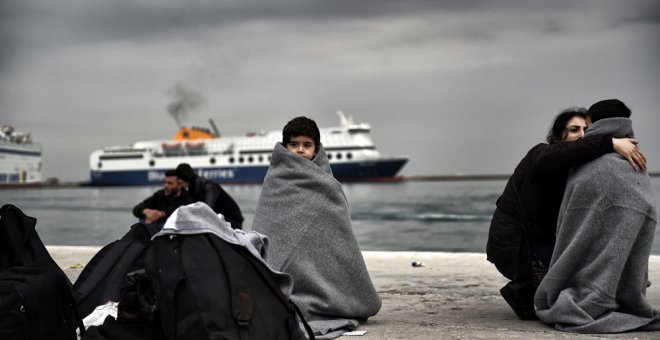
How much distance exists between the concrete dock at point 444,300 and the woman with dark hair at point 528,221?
0.12 meters

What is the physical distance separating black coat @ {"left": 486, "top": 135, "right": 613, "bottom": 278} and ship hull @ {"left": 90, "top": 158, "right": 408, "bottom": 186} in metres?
51.4

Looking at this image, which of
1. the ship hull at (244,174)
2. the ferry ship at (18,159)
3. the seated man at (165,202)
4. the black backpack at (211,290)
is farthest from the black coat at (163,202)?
the ferry ship at (18,159)

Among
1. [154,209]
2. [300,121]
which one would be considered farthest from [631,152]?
[154,209]

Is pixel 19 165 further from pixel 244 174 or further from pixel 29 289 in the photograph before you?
pixel 29 289

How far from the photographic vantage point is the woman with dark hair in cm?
240

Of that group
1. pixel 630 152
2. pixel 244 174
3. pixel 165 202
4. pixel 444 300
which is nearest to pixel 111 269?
pixel 444 300

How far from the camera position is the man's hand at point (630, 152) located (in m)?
2.19

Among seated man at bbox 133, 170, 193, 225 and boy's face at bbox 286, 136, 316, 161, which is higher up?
boy's face at bbox 286, 136, 316, 161

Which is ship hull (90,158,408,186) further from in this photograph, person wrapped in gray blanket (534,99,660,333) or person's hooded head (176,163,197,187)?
person wrapped in gray blanket (534,99,660,333)

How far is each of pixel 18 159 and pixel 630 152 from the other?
69896 mm

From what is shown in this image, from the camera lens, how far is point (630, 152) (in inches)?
86.4

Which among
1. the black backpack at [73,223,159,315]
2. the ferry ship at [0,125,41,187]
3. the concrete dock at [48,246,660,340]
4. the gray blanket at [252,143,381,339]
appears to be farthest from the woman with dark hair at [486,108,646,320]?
the ferry ship at [0,125,41,187]

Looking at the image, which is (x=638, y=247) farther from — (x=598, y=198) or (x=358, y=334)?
(x=358, y=334)

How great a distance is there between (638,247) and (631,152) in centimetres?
28
